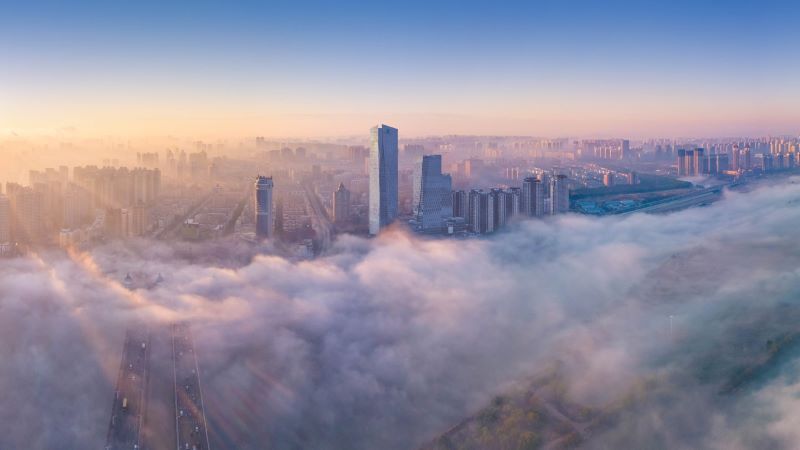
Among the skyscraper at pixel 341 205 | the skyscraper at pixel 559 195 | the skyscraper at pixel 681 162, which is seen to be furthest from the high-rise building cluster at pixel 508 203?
the skyscraper at pixel 681 162

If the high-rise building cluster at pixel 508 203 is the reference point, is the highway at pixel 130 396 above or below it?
below

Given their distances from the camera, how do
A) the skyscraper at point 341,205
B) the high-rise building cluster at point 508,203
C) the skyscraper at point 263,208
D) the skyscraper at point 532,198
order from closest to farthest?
the skyscraper at point 263,208 → the skyscraper at point 341,205 → the high-rise building cluster at point 508,203 → the skyscraper at point 532,198

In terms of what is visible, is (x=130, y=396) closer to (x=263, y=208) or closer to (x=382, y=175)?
(x=263, y=208)

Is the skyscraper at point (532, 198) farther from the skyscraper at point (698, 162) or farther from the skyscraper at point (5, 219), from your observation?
the skyscraper at point (5, 219)

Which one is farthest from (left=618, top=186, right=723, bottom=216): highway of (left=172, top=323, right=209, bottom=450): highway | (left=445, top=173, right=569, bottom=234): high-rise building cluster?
(left=172, top=323, right=209, bottom=450): highway

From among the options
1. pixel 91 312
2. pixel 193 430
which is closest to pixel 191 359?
pixel 193 430

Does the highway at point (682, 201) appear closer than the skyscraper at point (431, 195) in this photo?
Yes
